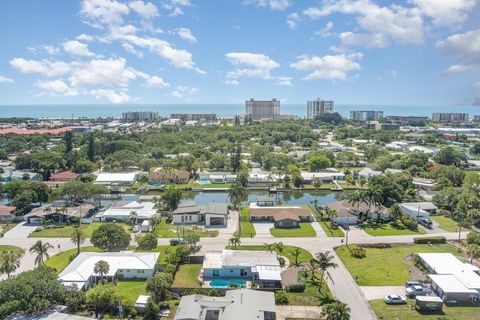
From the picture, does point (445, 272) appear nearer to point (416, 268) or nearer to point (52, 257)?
point (416, 268)

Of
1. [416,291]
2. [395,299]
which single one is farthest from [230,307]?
[416,291]

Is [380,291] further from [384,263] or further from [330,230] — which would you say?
[330,230]

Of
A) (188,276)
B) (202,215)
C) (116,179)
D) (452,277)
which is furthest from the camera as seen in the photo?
(116,179)

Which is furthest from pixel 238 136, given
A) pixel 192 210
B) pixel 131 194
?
pixel 192 210

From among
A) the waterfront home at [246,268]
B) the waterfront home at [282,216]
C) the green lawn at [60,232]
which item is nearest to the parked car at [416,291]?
the waterfront home at [246,268]

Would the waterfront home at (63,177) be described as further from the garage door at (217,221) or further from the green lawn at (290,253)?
the green lawn at (290,253)
